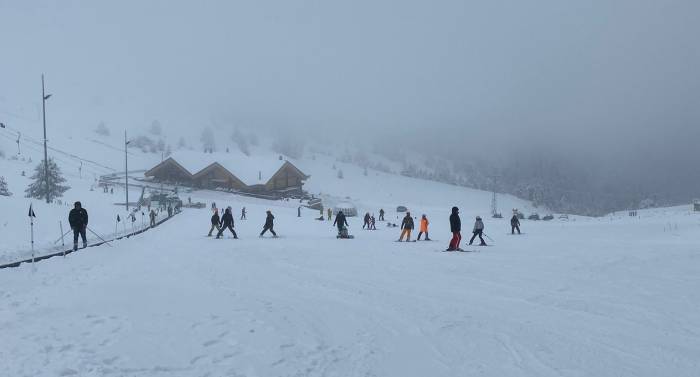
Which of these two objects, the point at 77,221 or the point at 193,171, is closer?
the point at 77,221

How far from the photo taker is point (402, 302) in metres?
8.05

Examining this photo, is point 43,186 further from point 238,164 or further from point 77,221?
point 238,164

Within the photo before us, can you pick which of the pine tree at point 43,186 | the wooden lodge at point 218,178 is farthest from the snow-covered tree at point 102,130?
the pine tree at point 43,186

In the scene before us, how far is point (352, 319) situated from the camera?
274 inches

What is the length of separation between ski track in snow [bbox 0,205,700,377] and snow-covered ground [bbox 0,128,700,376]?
3 cm

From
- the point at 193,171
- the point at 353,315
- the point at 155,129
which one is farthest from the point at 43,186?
the point at 155,129

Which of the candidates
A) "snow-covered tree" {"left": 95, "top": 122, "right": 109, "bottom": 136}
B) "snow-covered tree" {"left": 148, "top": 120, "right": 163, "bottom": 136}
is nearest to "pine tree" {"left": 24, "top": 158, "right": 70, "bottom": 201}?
"snow-covered tree" {"left": 95, "top": 122, "right": 109, "bottom": 136}

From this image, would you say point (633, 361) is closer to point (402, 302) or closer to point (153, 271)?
point (402, 302)

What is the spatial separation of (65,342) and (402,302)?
15.6ft

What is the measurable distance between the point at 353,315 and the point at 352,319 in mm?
235

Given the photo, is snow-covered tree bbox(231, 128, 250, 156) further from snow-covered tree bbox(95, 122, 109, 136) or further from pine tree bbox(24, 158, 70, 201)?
pine tree bbox(24, 158, 70, 201)

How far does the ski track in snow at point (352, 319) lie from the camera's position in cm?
504

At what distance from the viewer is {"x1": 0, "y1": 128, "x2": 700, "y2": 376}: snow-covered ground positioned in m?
5.06

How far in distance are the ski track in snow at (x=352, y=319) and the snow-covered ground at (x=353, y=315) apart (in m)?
0.03
